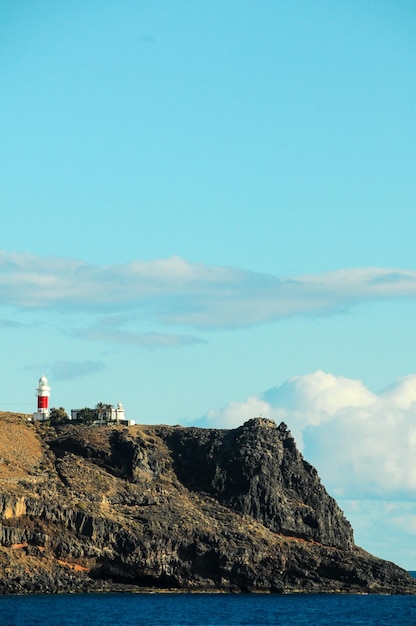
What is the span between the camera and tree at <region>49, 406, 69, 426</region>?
6880 inches

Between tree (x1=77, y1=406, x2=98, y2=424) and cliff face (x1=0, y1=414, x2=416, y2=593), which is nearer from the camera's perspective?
cliff face (x1=0, y1=414, x2=416, y2=593)

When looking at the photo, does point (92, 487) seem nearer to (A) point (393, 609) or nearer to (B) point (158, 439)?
(B) point (158, 439)

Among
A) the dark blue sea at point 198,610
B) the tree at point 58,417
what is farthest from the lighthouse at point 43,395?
the dark blue sea at point 198,610

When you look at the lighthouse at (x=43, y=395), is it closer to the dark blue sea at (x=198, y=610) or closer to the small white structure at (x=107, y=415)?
the small white structure at (x=107, y=415)

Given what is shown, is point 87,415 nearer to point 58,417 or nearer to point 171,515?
point 58,417

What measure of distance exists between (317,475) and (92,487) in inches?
1297

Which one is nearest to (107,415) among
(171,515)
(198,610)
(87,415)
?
(87,415)

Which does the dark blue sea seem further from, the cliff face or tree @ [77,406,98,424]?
tree @ [77,406,98,424]

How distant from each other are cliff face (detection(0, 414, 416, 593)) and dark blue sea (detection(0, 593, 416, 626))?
258 centimetres

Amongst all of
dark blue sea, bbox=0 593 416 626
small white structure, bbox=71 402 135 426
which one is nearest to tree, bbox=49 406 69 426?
small white structure, bbox=71 402 135 426

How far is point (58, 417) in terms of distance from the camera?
17538 centimetres

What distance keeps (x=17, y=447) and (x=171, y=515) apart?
22.2 meters

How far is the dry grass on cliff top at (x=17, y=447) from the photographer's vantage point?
5994 inches

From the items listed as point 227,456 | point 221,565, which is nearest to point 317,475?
point 227,456
